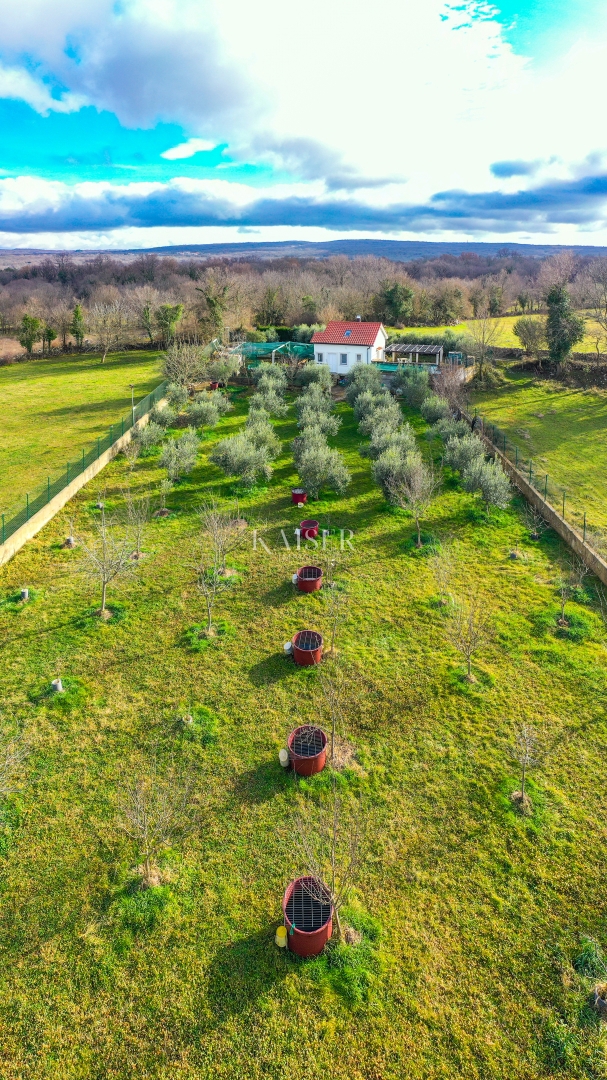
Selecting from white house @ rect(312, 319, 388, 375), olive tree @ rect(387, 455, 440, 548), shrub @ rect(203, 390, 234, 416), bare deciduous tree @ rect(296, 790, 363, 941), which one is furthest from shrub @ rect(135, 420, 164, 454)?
bare deciduous tree @ rect(296, 790, 363, 941)

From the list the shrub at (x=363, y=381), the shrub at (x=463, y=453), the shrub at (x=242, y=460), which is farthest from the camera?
the shrub at (x=363, y=381)

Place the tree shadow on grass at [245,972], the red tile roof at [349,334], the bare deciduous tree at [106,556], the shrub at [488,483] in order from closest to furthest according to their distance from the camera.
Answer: the tree shadow on grass at [245,972], the bare deciduous tree at [106,556], the shrub at [488,483], the red tile roof at [349,334]

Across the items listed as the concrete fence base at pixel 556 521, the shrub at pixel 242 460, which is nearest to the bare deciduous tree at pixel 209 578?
the shrub at pixel 242 460

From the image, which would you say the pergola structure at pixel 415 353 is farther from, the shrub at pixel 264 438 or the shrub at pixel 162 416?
the shrub at pixel 264 438

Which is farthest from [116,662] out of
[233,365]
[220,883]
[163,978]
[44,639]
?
[233,365]

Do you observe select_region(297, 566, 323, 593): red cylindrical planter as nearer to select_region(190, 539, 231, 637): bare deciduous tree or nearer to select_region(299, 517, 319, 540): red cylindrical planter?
select_region(190, 539, 231, 637): bare deciduous tree

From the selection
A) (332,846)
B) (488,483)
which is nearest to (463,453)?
(488,483)

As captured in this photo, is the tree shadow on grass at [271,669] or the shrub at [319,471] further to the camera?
the shrub at [319,471]

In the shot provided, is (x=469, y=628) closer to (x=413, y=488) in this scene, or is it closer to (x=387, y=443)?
(x=413, y=488)
